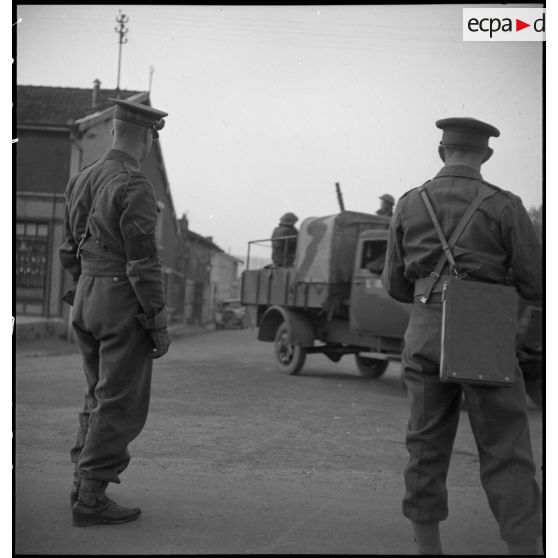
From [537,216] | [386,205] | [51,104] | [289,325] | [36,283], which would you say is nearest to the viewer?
[537,216]

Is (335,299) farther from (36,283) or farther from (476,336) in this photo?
(476,336)

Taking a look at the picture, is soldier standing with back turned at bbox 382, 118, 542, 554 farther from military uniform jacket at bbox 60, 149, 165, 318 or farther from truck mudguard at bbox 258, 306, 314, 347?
truck mudguard at bbox 258, 306, 314, 347

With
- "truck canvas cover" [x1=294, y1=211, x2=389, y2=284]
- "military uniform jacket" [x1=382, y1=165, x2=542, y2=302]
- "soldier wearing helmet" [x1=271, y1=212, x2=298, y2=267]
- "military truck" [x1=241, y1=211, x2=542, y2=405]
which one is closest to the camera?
"military uniform jacket" [x1=382, y1=165, x2=542, y2=302]

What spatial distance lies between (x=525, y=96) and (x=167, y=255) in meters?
18.2

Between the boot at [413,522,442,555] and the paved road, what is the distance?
5.0 inches

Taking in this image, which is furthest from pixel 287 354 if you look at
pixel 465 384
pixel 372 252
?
pixel 465 384

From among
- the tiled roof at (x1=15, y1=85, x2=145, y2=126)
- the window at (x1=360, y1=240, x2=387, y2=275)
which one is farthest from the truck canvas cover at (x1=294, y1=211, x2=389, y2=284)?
the tiled roof at (x1=15, y1=85, x2=145, y2=126)

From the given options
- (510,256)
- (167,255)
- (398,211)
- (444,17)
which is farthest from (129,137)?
(167,255)

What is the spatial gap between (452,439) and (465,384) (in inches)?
11.4

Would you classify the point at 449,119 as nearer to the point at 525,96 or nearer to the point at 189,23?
the point at 525,96

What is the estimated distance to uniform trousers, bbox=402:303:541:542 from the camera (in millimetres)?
2965

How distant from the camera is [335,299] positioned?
413 inches

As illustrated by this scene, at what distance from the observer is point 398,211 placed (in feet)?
11.2

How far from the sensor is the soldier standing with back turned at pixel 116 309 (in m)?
3.52
